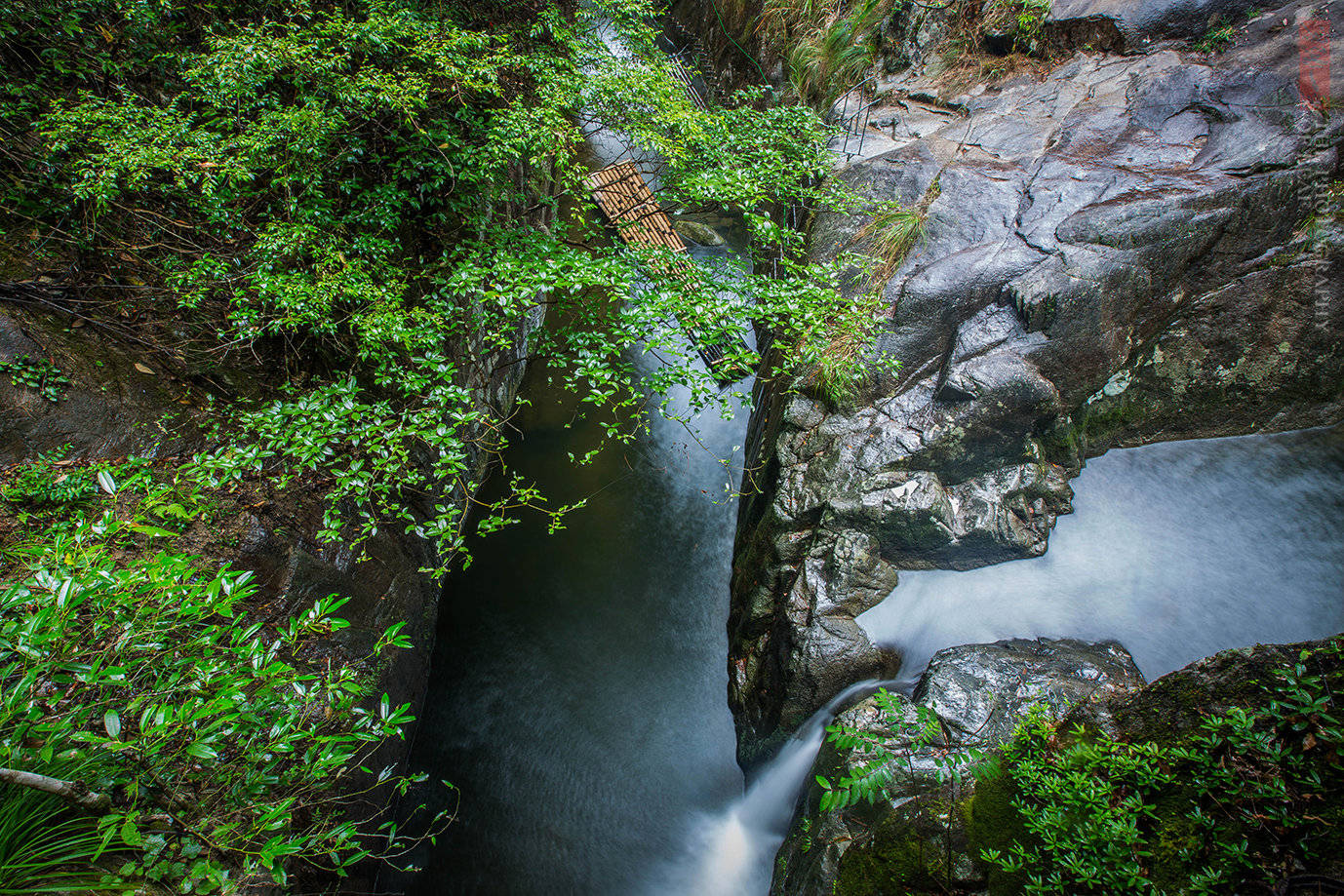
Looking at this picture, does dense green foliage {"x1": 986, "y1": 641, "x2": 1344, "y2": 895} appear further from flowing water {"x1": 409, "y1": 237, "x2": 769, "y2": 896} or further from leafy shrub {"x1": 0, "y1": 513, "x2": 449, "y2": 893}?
leafy shrub {"x1": 0, "y1": 513, "x2": 449, "y2": 893}

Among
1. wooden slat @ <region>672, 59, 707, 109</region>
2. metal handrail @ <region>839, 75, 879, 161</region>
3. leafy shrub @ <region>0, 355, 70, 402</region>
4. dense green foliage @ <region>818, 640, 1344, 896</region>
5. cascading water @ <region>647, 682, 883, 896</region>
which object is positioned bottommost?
cascading water @ <region>647, 682, 883, 896</region>

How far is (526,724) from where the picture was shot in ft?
15.6

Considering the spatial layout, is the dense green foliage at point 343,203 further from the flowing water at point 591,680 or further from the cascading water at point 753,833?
the cascading water at point 753,833

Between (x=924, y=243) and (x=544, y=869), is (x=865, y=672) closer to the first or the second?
(x=544, y=869)

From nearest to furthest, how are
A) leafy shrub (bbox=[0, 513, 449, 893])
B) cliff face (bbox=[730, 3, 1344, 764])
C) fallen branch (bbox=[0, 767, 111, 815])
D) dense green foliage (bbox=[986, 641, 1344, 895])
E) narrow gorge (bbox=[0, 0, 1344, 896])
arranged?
fallen branch (bbox=[0, 767, 111, 815]) → leafy shrub (bbox=[0, 513, 449, 893]) → dense green foliage (bbox=[986, 641, 1344, 895]) → narrow gorge (bbox=[0, 0, 1344, 896]) → cliff face (bbox=[730, 3, 1344, 764])

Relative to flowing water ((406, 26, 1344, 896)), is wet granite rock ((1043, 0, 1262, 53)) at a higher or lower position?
higher

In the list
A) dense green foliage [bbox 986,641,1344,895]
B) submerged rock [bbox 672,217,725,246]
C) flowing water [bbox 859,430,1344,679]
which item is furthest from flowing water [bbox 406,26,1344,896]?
submerged rock [bbox 672,217,725,246]

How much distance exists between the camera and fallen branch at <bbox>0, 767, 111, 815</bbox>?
4.49 ft

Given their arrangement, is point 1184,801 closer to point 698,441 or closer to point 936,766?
point 936,766

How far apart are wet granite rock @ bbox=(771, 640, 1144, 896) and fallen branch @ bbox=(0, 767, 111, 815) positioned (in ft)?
9.98

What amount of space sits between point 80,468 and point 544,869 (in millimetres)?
4029

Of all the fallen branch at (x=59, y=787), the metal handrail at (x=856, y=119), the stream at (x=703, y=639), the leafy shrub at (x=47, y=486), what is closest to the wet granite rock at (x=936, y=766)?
the stream at (x=703, y=639)

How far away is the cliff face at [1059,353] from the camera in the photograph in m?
4.08

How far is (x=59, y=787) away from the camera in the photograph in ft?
4.78
